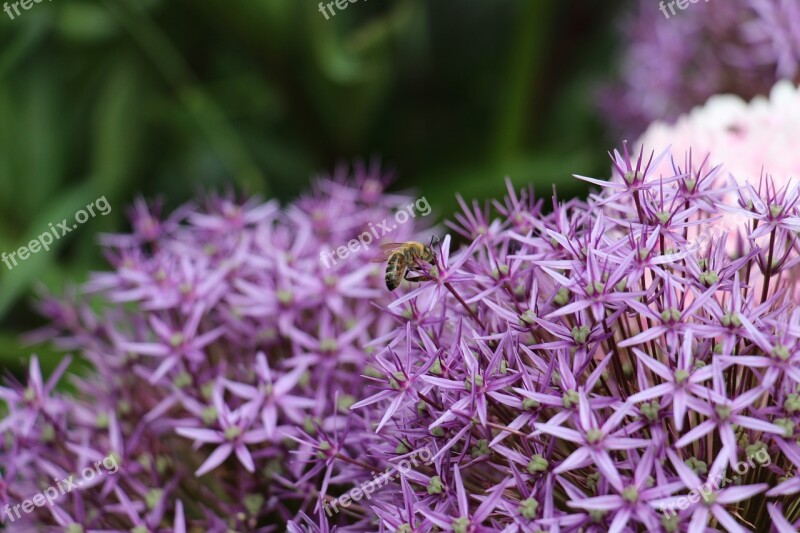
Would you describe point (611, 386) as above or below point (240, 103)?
below
